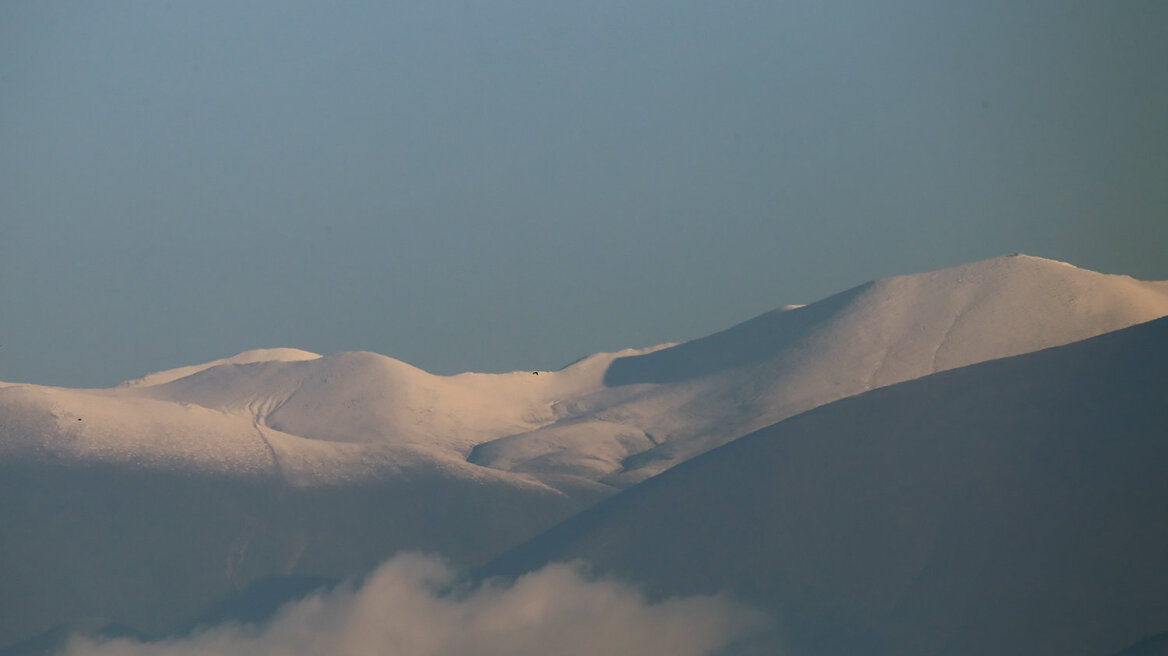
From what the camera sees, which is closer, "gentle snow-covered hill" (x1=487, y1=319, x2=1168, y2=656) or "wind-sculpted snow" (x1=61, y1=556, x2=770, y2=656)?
"gentle snow-covered hill" (x1=487, y1=319, x2=1168, y2=656)

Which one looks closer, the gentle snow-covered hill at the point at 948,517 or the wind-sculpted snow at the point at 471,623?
the gentle snow-covered hill at the point at 948,517

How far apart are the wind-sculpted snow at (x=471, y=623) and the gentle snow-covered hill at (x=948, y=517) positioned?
3.96 m

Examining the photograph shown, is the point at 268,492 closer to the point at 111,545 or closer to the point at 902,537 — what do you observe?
the point at 111,545

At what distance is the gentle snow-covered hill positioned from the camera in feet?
391

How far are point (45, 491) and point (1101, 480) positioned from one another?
478 feet

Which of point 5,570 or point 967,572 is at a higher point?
point 5,570

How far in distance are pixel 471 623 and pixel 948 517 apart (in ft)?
191

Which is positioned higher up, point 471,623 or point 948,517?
point 948,517

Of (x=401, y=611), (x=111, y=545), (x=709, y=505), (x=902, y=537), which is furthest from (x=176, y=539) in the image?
(x=902, y=537)

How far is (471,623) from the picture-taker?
161m

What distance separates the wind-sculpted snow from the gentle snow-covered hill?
396cm

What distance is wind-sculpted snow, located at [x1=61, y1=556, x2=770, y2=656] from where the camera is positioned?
145 metres

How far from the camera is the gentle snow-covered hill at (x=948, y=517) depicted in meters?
119

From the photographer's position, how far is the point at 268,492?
19975 cm
